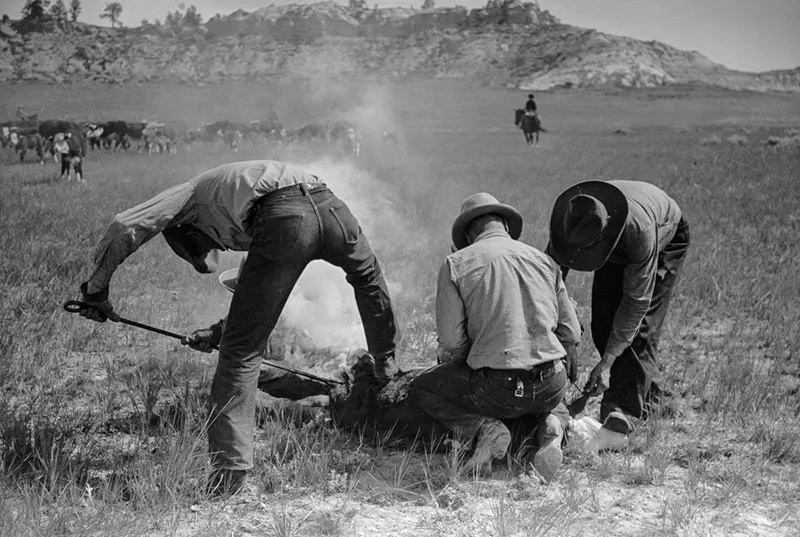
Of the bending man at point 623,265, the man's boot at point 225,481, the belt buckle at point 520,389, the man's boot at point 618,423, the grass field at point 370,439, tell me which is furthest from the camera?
the man's boot at point 618,423

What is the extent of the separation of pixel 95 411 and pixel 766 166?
1522 cm

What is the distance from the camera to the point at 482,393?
372cm

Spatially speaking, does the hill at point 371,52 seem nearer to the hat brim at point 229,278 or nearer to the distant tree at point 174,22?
the distant tree at point 174,22

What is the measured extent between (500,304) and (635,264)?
3.00ft

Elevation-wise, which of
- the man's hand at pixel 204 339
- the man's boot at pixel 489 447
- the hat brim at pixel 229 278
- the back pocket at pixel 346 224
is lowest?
the man's boot at pixel 489 447

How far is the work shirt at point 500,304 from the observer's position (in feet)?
11.6

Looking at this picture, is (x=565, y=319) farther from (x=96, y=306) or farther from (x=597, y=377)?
(x=96, y=306)

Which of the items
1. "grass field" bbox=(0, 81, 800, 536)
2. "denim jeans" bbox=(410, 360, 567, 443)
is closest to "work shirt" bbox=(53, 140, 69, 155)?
"grass field" bbox=(0, 81, 800, 536)

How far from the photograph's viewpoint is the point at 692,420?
444 cm

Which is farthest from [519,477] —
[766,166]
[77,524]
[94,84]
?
[94,84]

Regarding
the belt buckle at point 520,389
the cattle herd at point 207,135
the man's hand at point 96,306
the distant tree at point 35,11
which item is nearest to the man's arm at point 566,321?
the belt buckle at point 520,389

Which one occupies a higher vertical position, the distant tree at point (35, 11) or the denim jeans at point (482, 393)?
the distant tree at point (35, 11)

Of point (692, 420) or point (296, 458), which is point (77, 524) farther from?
point (692, 420)

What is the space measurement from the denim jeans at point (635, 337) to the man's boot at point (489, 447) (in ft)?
3.13
